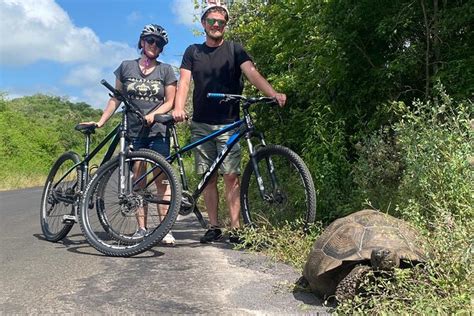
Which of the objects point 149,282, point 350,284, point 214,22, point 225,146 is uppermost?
point 214,22

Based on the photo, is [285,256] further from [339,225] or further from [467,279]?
[467,279]

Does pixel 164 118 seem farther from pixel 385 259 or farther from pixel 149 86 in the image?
pixel 385 259

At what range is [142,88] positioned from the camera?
17.6 ft

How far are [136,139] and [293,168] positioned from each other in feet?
5.70

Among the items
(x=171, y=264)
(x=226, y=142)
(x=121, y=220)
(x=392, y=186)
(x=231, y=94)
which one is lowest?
(x=171, y=264)

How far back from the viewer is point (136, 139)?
5.39 meters

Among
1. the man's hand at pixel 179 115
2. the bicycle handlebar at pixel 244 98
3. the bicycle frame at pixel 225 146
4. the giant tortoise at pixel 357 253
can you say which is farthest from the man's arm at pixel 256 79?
the giant tortoise at pixel 357 253

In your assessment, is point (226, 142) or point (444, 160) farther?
point (226, 142)

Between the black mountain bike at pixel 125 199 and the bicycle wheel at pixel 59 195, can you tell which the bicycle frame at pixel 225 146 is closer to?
the black mountain bike at pixel 125 199

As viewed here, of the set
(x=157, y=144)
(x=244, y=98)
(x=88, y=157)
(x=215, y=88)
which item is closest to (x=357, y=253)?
(x=244, y=98)

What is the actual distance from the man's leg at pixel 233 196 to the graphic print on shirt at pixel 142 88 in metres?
1.17

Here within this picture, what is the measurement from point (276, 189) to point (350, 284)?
1767 mm

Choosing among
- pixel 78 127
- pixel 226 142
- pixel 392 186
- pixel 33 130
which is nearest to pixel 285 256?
pixel 226 142

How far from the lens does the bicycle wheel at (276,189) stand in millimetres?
4805
